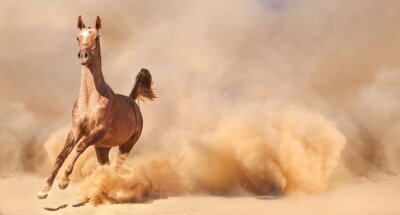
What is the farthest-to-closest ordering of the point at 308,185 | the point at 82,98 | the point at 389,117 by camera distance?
1. the point at 389,117
2. the point at 308,185
3. the point at 82,98

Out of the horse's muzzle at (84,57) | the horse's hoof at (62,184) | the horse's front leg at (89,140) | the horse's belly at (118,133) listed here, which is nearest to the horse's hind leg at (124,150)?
the horse's belly at (118,133)

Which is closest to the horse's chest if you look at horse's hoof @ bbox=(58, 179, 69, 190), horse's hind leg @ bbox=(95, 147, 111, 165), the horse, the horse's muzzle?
the horse

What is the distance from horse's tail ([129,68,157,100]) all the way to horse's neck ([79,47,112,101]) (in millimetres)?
1855

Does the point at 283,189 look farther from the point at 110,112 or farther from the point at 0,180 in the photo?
the point at 0,180

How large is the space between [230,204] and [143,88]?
12.3ft

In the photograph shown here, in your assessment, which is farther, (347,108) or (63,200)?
(347,108)

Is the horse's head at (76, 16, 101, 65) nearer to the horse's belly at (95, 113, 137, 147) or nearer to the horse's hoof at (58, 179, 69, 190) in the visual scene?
the horse's belly at (95, 113, 137, 147)

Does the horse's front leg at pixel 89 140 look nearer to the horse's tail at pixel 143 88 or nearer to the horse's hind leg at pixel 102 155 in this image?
the horse's hind leg at pixel 102 155

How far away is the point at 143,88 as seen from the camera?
12039 millimetres

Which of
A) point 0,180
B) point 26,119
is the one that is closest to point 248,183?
point 0,180

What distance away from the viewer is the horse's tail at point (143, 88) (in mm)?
12000

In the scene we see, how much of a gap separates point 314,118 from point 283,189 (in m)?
2.13

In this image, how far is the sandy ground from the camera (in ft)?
30.6

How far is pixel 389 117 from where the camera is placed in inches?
610
